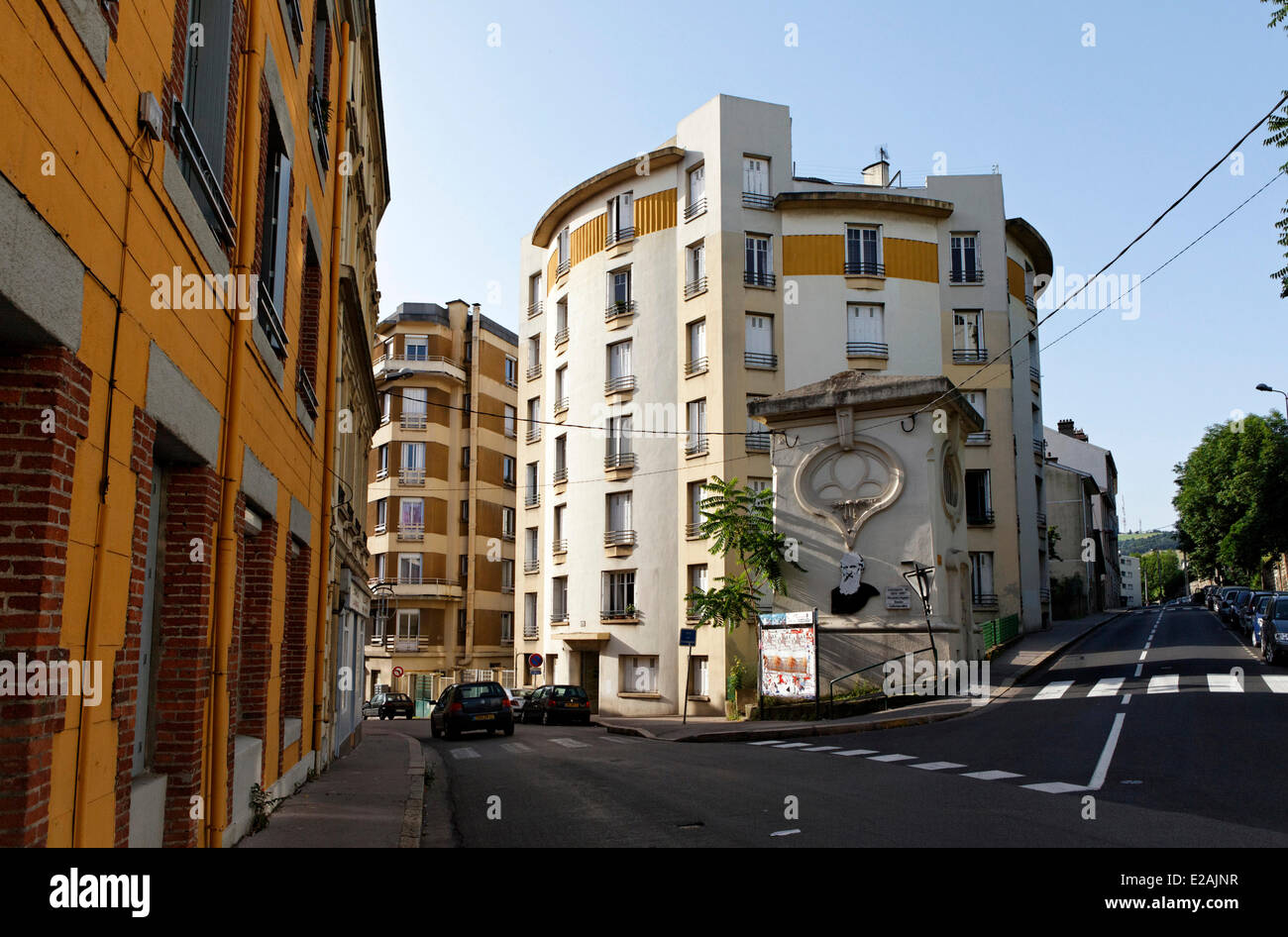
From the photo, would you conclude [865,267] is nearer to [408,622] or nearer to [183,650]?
[408,622]

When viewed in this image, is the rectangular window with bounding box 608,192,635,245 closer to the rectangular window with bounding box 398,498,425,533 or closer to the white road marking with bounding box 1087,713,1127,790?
the rectangular window with bounding box 398,498,425,533

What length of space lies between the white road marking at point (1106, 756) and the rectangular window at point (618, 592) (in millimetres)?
21934

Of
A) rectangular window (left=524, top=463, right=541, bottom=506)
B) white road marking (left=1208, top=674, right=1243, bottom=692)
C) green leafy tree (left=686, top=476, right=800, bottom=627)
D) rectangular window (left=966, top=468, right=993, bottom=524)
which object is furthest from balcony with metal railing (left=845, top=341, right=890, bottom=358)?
white road marking (left=1208, top=674, right=1243, bottom=692)

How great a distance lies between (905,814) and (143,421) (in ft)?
24.7

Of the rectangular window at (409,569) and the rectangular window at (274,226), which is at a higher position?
Answer: the rectangular window at (274,226)

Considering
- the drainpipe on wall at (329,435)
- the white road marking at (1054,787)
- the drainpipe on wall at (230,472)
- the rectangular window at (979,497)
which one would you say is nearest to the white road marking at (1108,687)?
the white road marking at (1054,787)

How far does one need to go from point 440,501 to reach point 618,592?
16.6 metres

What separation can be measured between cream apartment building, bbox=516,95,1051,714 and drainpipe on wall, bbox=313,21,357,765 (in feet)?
64.4

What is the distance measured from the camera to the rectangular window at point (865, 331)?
37344 millimetres

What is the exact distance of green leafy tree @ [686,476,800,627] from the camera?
29.0 meters

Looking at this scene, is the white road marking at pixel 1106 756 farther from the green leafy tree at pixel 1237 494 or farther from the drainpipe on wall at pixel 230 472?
the green leafy tree at pixel 1237 494

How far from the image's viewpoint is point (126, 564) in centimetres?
547

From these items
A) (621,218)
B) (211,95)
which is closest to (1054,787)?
(211,95)
